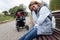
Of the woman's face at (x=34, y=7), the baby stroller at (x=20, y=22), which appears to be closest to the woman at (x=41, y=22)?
the woman's face at (x=34, y=7)

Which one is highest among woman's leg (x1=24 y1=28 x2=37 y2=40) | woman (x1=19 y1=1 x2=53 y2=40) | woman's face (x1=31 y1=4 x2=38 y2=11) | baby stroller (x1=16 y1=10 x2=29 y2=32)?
woman's face (x1=31 y1=4 x2=38 y2=11)

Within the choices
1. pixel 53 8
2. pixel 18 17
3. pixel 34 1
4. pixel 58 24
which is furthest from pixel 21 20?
pixel 34 1

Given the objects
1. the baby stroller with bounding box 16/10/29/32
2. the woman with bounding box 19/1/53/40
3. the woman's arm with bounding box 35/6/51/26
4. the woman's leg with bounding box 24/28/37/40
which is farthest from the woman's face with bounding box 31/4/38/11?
the baby stroller with bounding box 16/10/29/32

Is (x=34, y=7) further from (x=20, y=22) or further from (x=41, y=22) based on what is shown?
(x=20, y=22)

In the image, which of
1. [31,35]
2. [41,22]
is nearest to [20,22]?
[31,35]

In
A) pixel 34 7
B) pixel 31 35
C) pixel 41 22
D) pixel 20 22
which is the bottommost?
pixel 20 22

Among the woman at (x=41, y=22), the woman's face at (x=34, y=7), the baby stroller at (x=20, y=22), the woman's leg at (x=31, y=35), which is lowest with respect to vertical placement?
the baby stroller at (x=20, y=22)

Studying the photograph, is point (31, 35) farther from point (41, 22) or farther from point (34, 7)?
point (34, 7)

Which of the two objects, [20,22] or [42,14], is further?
[20,22]

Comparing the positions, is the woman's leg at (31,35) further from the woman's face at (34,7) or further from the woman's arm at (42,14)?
the woman's face at (34,7)

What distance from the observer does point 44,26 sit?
704 centimetres

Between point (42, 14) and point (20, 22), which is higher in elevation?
point (42, 14)

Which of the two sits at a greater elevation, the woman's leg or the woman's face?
the woman's face

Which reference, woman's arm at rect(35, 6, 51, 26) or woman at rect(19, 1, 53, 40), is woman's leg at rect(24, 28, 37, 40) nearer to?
woman at rect(19, 1, 53, 40)
